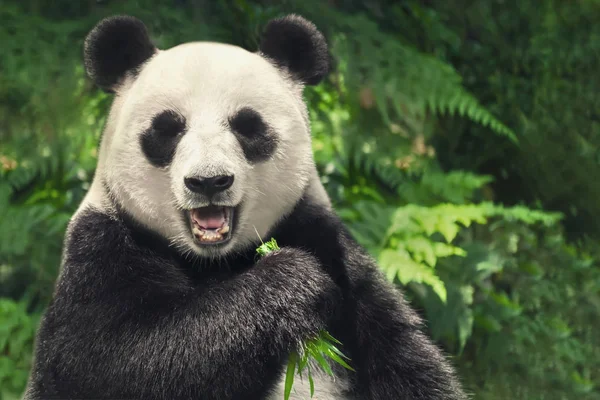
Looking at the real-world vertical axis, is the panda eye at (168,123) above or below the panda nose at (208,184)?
above

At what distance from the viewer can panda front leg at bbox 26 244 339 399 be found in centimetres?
215

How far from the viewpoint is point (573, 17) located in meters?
5.77

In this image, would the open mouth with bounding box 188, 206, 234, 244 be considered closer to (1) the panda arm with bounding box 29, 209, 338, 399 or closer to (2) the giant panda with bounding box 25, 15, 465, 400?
(2) the giant panda with bounding box 25, 15, 465, 400

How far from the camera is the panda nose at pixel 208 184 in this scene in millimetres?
2090

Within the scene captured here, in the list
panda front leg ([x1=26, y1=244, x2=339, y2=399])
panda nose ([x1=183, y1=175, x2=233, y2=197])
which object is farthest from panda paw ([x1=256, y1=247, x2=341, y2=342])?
panda nose ([x1=183, y1=175, x2=233, y2=197])

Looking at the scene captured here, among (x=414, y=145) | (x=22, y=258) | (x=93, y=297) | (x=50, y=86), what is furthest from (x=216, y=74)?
(x=414, y=145)

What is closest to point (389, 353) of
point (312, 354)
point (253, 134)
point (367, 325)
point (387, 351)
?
point (387, 351)

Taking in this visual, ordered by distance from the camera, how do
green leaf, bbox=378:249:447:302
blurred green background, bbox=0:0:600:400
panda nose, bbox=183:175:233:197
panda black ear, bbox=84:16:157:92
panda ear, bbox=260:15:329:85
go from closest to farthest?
panda nose, bbox=183:175:233:197
panda black ear, bbox=84:16:157:92
panda ear, bbox=260:15:329:85
green leaf, bbox=378:249:447:302
blurred green background, bbox=0:0:600:400

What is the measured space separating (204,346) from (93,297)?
1.27 ft

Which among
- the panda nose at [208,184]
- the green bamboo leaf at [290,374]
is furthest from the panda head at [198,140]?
the green bamboo leaf at [290,374]

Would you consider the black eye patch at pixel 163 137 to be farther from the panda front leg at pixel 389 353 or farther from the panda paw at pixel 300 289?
the panda front leg at pixel 389 353

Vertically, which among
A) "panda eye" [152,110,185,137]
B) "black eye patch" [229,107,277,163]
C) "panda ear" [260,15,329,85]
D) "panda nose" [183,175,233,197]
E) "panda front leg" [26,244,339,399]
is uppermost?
"panda ear" [260,15,329,85]

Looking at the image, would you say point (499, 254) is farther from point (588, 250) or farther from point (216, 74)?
point (216, 74)

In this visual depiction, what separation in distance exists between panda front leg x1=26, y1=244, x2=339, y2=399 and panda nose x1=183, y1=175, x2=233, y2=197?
1.05ft
